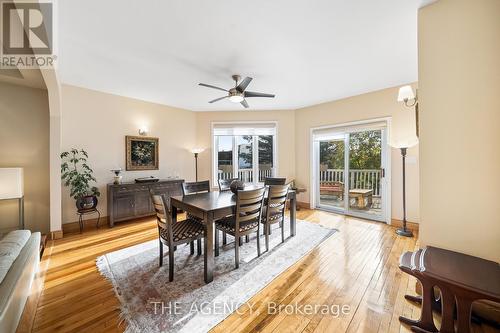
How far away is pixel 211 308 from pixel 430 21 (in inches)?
128

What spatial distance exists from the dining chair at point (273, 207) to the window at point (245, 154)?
2.54 m

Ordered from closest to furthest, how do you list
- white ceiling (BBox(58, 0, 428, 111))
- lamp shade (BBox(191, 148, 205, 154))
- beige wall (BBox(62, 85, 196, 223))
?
white ceiling (BBox(58, 0, 428, 111))
beige wall (BBox(62, 85, 196, 223))
lamp shade (BBox(191, 148, 205, 154))

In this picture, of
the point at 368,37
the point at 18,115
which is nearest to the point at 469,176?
the point at 368,37

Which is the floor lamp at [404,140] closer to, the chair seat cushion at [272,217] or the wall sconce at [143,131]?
the chair seat cushion at [272,217]

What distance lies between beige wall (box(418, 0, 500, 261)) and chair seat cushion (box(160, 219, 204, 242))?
2.31 metres

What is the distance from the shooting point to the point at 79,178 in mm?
3416

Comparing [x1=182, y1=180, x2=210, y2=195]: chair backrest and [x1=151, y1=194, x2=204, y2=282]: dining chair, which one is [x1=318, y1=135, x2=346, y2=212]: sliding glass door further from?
[x1=151, y1=194, x2=204, y2=282]: dining chair

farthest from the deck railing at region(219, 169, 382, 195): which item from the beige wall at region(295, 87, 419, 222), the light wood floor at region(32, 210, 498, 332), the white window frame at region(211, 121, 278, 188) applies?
the light wood floor at region(32, 210, 498, 332)

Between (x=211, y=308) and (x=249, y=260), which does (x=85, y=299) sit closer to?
(x=211, y=308)

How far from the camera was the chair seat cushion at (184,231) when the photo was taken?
218 centimetres

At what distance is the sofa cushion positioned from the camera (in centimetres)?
131

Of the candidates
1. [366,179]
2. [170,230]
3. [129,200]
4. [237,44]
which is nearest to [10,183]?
[129,200]

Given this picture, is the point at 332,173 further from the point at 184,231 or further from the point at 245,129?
the point at 184,231

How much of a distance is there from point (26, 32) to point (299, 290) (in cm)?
353
